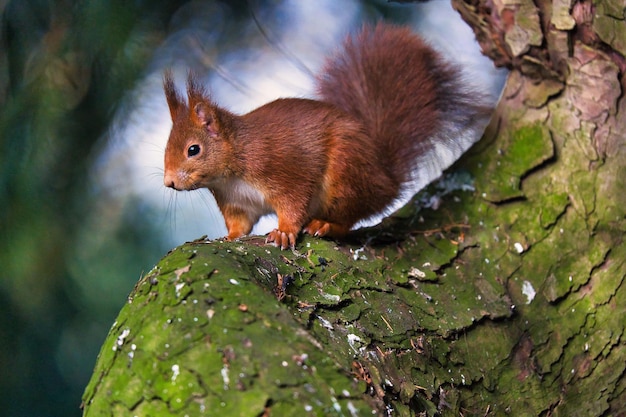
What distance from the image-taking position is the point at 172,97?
1638 millimetres

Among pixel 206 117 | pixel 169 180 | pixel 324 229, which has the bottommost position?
pixel 324 229

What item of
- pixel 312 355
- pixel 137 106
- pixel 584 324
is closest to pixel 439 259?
pixel 584 324

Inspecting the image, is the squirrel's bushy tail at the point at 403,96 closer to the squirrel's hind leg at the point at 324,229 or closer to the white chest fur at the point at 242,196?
the squirrel's hind leg at the point at 324,229

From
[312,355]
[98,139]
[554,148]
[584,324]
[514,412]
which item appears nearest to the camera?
[312,355]

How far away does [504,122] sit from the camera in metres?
1.86

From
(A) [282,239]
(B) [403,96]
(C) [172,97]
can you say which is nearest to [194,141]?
(C) [172,97]

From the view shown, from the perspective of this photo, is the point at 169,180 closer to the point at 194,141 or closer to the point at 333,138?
the point at 194,141

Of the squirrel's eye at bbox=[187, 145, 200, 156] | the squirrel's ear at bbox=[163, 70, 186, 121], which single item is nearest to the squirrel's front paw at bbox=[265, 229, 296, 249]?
the squirrel's eye at bbox=[187, 145, 200, 156]

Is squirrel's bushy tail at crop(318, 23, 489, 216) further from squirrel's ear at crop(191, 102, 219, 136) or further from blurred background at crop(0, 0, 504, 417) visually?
squirrel's ear at crop(191, 102, 219, 136)

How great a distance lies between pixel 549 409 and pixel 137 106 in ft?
4.62

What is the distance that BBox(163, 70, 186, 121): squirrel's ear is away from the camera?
1.62 metres

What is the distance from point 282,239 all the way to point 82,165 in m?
0.75

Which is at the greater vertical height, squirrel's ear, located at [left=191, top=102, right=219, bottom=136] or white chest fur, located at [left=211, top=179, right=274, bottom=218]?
squirrel's ear, located at [left=191, top=102, right=219, bottom=136]

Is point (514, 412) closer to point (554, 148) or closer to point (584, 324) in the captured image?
point (584, 324)
